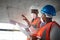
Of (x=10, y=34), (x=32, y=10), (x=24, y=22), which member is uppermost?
(x=32, y=10)

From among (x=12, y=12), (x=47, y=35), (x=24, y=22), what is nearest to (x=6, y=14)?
(x=12, y=12)

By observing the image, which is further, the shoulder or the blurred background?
the blurred background

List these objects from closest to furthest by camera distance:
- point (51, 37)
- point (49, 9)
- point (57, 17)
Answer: point (51, 37)
point (49, 9)
point (57, 17)

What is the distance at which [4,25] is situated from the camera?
1.65m

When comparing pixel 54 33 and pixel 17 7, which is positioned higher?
pixel 17 7

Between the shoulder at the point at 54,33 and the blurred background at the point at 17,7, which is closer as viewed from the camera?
the shoulder at the point at 54,33

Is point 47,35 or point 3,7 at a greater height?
point 3,7

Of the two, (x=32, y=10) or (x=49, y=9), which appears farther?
(x=32, y=10)

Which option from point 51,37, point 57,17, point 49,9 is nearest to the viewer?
point 51,37

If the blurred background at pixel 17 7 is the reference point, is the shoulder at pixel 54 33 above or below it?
below

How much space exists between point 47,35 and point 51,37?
0.03 metres

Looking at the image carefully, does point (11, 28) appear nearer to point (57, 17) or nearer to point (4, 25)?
point (4, 25)

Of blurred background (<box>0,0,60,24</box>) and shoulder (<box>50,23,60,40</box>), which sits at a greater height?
blurred background (<box>0,0,60,24</box>)

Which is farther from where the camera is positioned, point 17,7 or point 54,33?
point 17,7
